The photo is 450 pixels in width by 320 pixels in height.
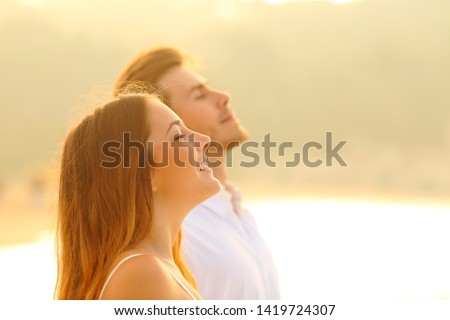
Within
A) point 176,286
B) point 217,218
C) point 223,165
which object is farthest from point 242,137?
point 176,286

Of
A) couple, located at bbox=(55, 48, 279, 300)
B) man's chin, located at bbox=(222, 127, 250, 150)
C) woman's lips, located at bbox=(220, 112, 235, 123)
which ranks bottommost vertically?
couple, located at bbox=(55, 48, 279, 300)

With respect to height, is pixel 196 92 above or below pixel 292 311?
above

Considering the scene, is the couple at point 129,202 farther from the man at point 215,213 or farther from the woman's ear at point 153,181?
the man at point 215,213

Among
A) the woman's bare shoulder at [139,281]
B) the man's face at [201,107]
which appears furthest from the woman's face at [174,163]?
the man's face at [201,107]

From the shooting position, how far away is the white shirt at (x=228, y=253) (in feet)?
7.53

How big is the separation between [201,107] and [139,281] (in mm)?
1211

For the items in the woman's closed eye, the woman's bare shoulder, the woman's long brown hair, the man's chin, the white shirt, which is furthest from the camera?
the man's chin

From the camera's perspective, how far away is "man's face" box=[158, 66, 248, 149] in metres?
2.57

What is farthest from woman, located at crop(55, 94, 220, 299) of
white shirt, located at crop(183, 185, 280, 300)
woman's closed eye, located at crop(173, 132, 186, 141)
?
white shirt, located at crop(183, 185, 280, 300)

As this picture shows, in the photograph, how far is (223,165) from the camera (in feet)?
8.37

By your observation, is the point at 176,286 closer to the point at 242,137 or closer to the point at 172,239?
the point at 172,239

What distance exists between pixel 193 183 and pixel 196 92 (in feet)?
3.31

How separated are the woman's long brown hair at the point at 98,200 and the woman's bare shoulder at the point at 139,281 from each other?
0.21ft

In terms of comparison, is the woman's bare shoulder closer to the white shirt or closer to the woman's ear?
the woman's ear
